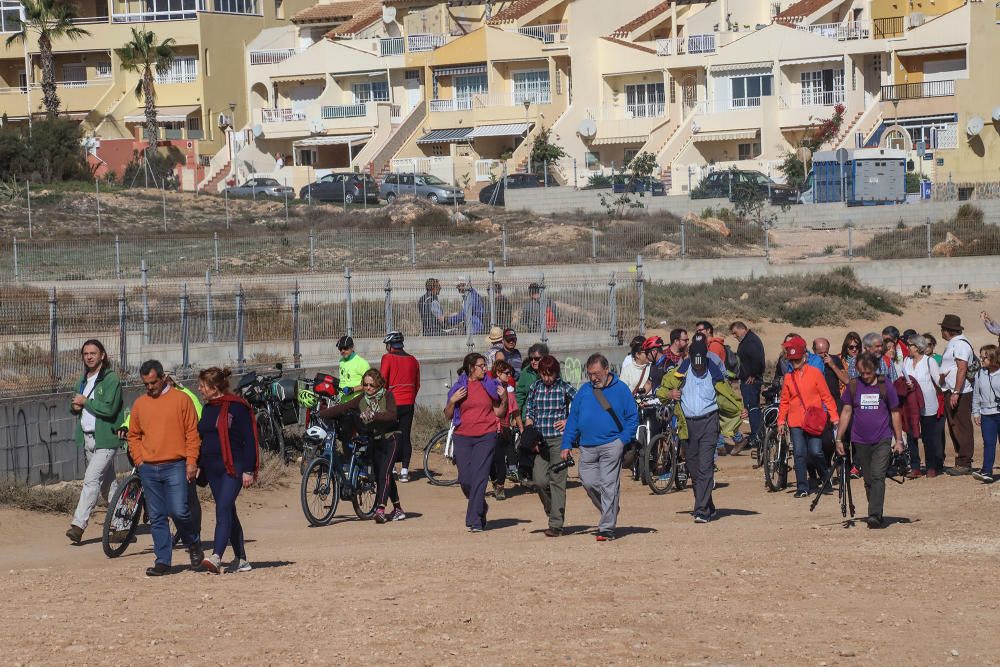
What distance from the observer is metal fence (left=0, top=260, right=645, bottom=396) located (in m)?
21.1

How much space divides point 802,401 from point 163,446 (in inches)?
255

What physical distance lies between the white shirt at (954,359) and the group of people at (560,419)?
2 cm

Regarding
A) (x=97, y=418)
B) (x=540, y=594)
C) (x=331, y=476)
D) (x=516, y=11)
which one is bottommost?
(x=540, y=594)

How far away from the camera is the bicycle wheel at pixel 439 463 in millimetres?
18453

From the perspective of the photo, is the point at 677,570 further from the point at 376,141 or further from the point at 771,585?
the point at 376,141

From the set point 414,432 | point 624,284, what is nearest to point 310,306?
point 414,432

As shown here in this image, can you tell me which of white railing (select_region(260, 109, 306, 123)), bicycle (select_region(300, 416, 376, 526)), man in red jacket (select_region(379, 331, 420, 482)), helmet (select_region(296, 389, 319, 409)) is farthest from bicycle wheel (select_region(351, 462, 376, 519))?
white railing (select_region(260, 109, 306, 123))

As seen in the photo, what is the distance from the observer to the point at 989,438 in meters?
17.0

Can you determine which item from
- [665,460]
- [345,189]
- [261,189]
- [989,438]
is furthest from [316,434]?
[261,189]

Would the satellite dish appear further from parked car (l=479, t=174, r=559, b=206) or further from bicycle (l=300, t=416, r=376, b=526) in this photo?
bicycle (l=300, t=416, r=376, b=526)

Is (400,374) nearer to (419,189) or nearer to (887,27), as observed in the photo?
(419,189)

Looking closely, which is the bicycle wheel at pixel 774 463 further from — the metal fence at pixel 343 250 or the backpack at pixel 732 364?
the metal fence at pixel 343 250

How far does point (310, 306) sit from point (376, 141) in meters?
47.6

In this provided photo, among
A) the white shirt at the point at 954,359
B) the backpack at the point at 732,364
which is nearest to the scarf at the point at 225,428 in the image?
the white shirt at the point at 954,359
